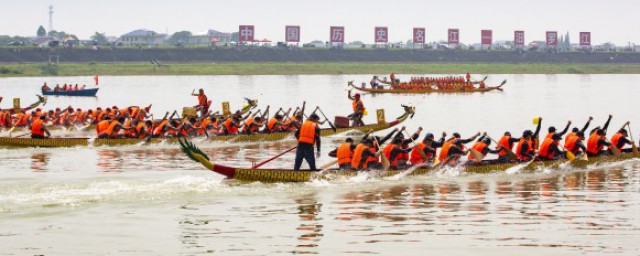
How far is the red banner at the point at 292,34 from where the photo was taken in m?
159

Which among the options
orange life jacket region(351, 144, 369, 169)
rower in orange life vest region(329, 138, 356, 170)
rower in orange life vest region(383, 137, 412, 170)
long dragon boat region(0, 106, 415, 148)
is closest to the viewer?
orange life jacket region(351, 144, 369, 169)

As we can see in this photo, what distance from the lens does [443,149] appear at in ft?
86.0

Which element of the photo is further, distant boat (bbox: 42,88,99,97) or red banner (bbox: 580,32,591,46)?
red banner (bbox: 580,32,591,46)

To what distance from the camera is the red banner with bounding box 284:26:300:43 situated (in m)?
159

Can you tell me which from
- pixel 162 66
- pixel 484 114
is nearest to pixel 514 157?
pixel 484 114

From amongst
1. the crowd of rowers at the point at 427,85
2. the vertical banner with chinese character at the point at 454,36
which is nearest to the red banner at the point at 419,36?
the vertical banner with chinese character at the point at 454,36

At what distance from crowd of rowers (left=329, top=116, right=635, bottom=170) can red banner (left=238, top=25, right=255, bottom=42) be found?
12597cm

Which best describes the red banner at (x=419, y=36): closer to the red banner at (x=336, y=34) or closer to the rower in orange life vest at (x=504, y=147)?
the red banner at (x=336, y=34)

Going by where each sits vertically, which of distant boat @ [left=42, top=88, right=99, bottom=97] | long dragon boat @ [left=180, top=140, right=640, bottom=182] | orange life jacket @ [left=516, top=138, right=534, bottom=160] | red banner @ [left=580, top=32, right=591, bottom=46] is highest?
red banner @ [left=580, top=32, right=591, bottom=46]

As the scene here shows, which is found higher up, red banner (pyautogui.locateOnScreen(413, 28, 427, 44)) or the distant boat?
red banner (pyautogui.locateOnScreen(413, 28, 427, 44))

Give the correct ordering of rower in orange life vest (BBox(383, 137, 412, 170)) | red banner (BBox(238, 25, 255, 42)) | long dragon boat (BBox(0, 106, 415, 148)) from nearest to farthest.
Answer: rower in orange life vest (BBox(383, 137, 412, 170)) < long dragon boat (BBox(0, 106, 415, 148)) < red banner (BBox(238, 25, 255, 42))

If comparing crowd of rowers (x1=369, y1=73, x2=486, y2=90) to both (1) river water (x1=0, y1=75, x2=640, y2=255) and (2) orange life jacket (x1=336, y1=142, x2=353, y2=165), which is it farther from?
(2) orange life jacket (x1=336, y1=142, x2=353, y2=165)

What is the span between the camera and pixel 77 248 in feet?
56.3

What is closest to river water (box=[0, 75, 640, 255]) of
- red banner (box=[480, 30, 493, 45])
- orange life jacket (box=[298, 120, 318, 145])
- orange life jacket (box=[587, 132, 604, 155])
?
orange life jacket (box=[587, 132, 604, 155])
